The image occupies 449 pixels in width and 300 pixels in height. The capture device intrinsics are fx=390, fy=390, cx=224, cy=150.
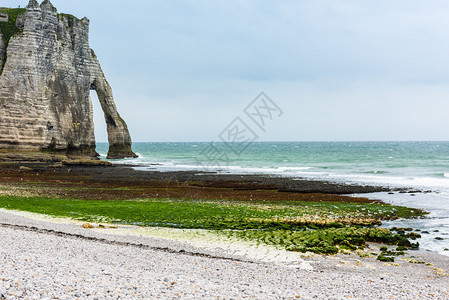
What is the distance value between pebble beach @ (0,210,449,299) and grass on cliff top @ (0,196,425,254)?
218cm

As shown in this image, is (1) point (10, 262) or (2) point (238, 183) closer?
(1) point (10, 262)

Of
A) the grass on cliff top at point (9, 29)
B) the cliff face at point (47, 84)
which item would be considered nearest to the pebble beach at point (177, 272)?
the cliff face at point (47, 84)

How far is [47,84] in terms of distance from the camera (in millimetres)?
64500

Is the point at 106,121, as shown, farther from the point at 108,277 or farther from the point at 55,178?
the point at 108,277

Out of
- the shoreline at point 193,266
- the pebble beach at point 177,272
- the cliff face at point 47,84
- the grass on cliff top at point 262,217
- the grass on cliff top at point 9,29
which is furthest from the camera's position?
the grass on cliff top at point 9,29

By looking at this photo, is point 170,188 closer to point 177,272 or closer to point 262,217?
point 262,217

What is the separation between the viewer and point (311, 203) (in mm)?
28328

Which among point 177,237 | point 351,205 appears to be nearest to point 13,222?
point 177,237

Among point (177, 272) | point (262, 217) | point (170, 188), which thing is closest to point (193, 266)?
point (177, 272)

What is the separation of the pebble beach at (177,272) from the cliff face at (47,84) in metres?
49.9

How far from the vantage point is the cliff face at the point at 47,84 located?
6031 centimetres

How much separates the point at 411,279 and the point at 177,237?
9.10 metres

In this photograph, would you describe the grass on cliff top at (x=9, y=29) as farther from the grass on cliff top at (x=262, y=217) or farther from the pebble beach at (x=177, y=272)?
the pebble beach at (x=177, y=272)

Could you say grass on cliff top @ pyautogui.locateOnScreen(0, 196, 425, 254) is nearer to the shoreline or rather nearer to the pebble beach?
the shoreline
